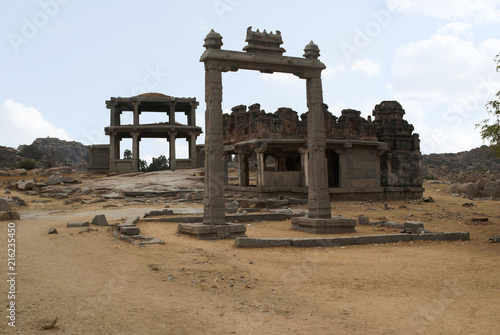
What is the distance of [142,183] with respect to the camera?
23.9 m

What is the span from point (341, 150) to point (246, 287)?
1558 cm

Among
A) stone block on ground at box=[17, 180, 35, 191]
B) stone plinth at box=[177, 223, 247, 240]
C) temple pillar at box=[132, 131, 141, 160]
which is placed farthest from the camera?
temple pillar at box=[132, 131, 141, 160]

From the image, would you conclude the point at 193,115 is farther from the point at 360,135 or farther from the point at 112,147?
the point at 360,135

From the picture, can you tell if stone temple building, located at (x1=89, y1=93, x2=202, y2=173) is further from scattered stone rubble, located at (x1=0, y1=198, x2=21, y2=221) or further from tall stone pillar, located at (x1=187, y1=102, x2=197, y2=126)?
scattered stone rubble, located at (x1=0, y1=198, x2=21, y2=221)

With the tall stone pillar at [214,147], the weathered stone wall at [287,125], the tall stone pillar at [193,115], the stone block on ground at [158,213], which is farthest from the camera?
the tall stone pillar at [193,115]

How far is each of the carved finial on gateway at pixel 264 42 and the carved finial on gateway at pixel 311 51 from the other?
82 cm

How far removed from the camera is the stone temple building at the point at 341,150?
2023 cm

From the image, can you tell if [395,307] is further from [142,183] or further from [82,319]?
[142,183]

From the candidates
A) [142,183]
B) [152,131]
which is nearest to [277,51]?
[142,183]

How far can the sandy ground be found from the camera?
4.68 meters

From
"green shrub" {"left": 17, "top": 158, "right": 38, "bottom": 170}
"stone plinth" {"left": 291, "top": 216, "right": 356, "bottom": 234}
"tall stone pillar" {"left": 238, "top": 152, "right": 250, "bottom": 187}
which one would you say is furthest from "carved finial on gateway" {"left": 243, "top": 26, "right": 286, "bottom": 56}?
"green shrub" {"left": 17, "top": 158, "right": 38, "bottom": 170}

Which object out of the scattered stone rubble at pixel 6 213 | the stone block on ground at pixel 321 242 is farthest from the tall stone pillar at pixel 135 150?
the stone block on ground at pixel 321 242

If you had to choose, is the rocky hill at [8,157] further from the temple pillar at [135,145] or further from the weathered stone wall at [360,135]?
the weathered stone wall at [360,135]

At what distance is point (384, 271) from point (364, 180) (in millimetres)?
14548
